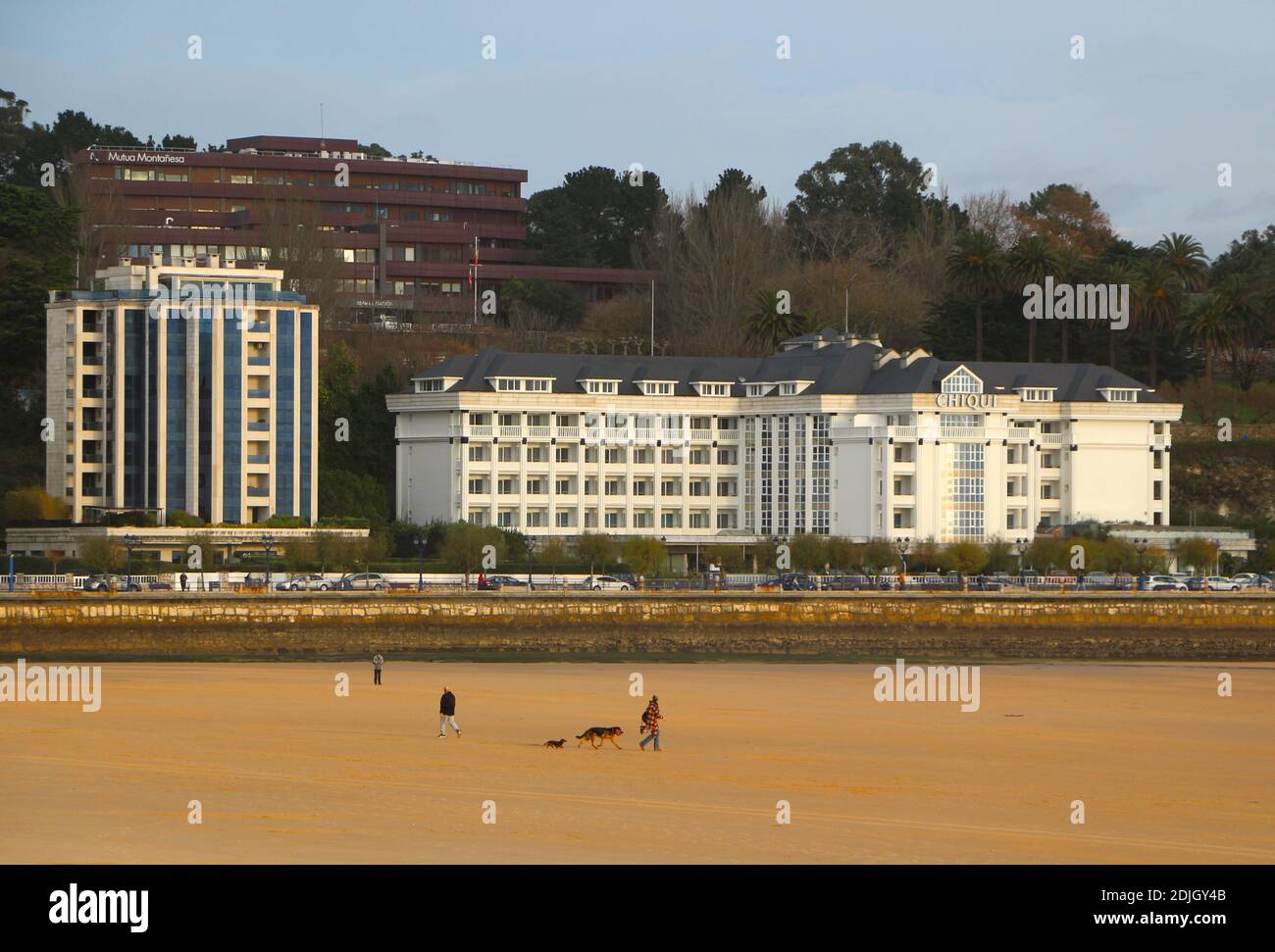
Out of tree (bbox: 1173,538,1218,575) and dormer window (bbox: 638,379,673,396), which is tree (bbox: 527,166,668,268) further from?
tree (bbox: 1173,538,1218,575)

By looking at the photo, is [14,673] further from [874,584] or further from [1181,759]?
[874,584]

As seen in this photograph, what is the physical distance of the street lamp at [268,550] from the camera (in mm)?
88375

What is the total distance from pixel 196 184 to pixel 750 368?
201 feet

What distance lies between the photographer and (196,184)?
17000cm

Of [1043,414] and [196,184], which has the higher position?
[196,184]

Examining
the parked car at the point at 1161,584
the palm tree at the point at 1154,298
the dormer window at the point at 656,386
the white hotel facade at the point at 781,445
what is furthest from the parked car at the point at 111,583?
the palm tree at the point at 1154,298

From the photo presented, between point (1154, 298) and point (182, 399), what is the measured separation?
60340mm

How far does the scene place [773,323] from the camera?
13588 centimetres

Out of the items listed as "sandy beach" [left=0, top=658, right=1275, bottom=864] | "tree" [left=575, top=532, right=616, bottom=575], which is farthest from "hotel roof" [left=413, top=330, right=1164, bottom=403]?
"sandy beach" [left=0, top=658, right=1275, bottom=864]

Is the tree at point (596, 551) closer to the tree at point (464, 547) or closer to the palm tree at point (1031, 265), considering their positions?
the tree at point (464, 547)

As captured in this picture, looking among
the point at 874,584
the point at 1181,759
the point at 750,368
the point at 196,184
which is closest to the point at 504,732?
the point at 1181,759

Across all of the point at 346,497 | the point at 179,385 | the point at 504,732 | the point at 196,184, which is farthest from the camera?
the point at 196,184

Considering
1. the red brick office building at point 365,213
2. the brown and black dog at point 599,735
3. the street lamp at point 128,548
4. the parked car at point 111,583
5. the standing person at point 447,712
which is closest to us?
the brown and black dog at point 599,735

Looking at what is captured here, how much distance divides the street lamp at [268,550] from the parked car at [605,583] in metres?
13.5
